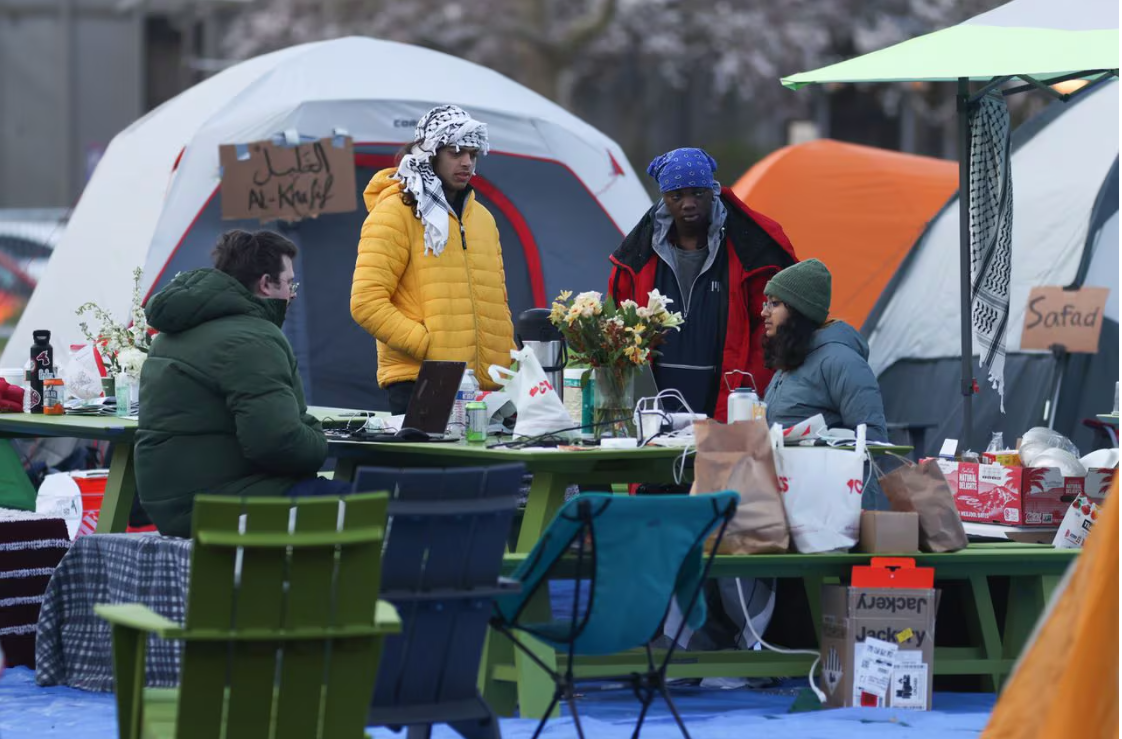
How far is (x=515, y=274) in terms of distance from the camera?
9.18 metres

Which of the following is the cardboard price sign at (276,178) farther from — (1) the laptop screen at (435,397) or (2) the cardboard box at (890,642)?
(2) the cardboard box at (890,642)

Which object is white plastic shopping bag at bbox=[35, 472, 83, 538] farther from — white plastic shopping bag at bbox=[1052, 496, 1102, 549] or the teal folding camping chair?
white plastic shopping bag at bbox=[1052, 496, 1102, 549]

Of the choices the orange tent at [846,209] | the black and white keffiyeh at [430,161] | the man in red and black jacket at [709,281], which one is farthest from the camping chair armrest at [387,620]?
the orange tent at [846,209]

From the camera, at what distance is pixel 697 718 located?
5043 mm

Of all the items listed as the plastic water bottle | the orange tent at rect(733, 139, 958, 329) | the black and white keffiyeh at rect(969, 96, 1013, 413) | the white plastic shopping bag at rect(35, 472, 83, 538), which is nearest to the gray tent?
the orange tent at rect(733, 139, 958, 329)

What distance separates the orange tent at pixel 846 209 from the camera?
35.6ft

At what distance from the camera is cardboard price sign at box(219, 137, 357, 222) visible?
8.40m

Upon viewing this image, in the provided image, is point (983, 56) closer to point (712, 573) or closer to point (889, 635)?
point (889, 635)

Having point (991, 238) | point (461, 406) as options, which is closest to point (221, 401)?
point (461, 406)

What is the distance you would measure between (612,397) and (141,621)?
203 centimetres

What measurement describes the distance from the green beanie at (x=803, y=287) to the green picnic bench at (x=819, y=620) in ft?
2.89

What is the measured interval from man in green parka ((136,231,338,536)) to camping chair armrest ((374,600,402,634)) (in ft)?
4.44

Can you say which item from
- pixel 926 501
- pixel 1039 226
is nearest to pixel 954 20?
pixel 1039 226

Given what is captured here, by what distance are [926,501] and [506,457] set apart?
1.30 meters
